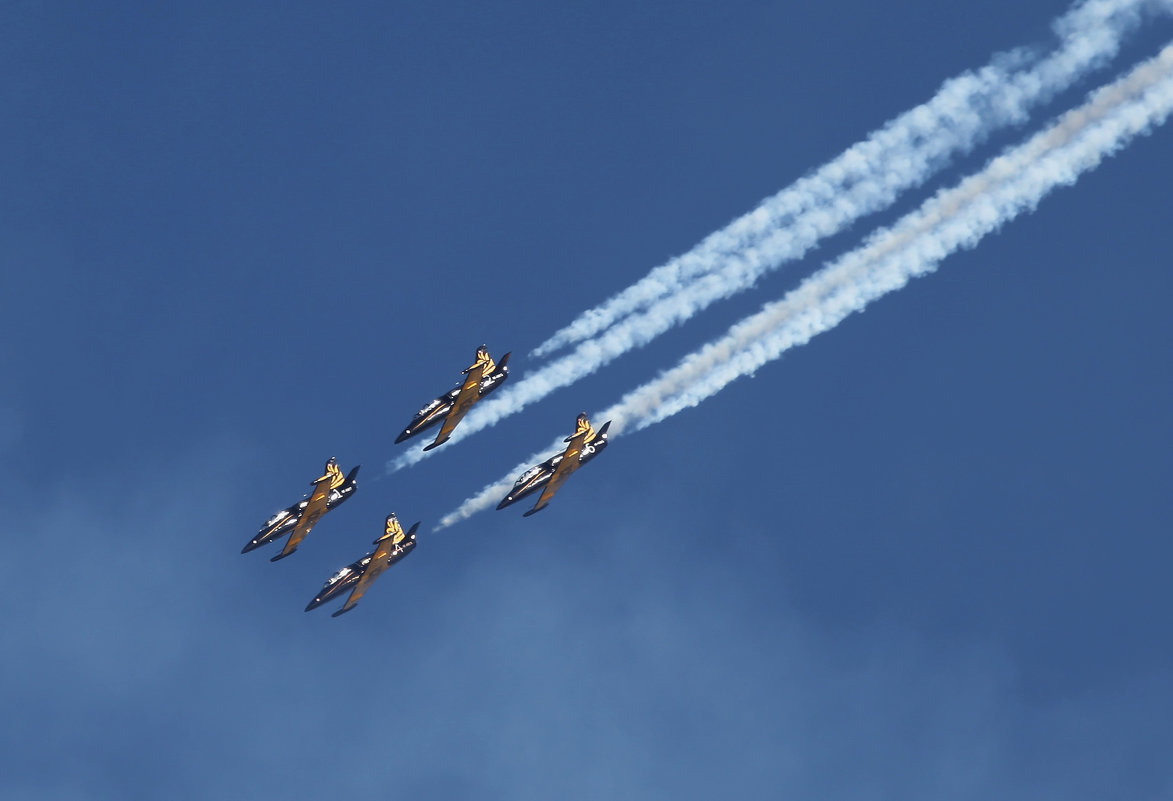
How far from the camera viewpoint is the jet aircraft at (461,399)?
11519 centimetres

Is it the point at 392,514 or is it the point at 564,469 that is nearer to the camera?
the point at 564,469

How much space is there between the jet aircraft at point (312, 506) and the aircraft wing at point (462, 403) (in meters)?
4.84

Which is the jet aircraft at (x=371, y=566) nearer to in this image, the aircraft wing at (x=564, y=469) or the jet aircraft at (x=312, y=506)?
the jet aircraft at (x=312, y=506)

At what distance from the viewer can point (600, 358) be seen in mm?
108500

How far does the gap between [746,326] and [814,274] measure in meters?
4.22

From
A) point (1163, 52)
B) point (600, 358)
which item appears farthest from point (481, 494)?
point (1163, 52)

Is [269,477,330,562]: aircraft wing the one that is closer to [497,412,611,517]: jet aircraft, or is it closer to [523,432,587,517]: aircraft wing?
[497,412,611,517]: jet aircraft

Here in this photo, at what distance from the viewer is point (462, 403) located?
116 m

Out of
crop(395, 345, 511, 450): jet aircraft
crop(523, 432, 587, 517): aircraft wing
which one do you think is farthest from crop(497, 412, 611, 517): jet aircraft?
crop(395, 345, 511, 450): jet aircraft

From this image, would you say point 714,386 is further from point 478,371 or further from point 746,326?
point 478,371

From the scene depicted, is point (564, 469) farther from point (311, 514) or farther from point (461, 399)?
point (311, 514)

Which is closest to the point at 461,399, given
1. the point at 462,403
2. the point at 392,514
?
the point at 462,403

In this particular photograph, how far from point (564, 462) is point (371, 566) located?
12.0m

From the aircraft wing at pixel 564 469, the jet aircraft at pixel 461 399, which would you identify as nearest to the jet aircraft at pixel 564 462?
the aircraft wing at pixel 564 469
